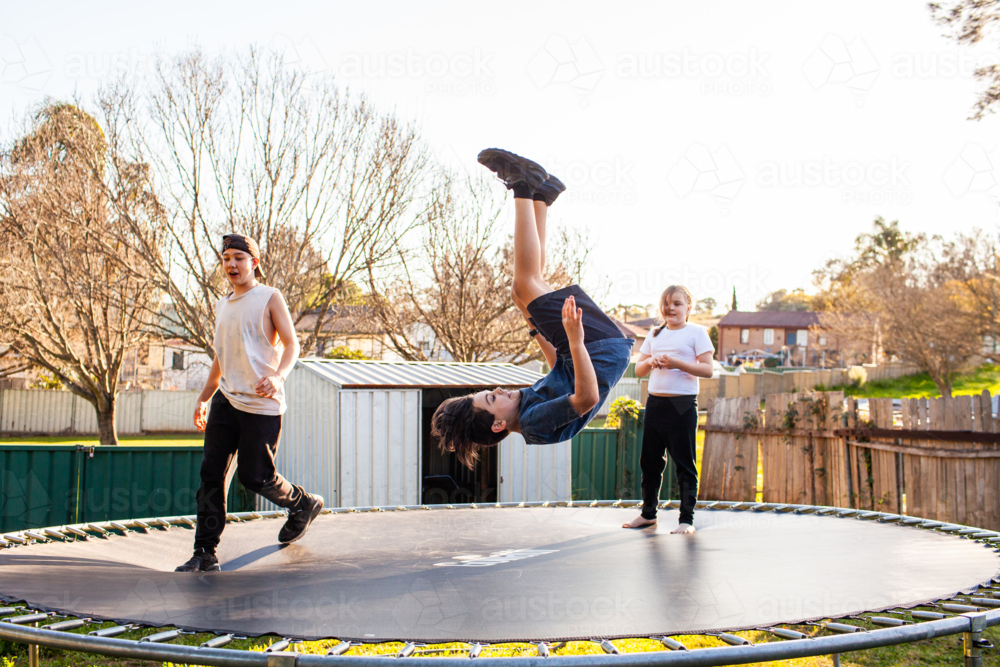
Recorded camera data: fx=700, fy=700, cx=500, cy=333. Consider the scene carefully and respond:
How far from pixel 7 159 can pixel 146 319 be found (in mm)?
2576

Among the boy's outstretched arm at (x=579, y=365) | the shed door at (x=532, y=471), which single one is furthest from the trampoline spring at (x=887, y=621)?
the shed door at (x=532, y=471)

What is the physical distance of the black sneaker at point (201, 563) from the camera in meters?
2.38

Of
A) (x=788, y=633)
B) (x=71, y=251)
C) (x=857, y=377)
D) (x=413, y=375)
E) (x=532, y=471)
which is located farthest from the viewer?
(x=857, y=377)

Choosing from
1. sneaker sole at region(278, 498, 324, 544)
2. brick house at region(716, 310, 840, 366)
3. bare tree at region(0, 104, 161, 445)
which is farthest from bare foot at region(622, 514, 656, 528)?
brick house at region(716, 310, 840, 366)

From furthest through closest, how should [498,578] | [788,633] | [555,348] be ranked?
[555,348]
[498,578]
[788,633]

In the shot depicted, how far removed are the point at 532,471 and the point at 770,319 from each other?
4529 cm

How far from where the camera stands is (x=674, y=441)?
310 centimetres

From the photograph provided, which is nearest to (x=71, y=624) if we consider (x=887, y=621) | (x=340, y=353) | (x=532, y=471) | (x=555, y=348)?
(x=555, y=348)

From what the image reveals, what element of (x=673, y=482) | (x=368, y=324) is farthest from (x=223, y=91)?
(x=673, y=482)

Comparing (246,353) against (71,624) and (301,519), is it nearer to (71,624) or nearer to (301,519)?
(301,519)

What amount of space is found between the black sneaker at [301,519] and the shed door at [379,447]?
1.86 metres

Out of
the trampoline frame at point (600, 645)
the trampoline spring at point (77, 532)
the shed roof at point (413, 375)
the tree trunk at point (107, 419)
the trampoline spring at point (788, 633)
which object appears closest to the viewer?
the trampoline frame at point (600, 645)

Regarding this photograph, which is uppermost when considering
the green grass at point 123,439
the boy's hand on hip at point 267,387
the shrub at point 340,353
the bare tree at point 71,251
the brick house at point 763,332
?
the brick house at point 763,332

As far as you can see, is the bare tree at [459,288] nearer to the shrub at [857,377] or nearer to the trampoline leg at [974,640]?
the trampoline leg at [974,640]
